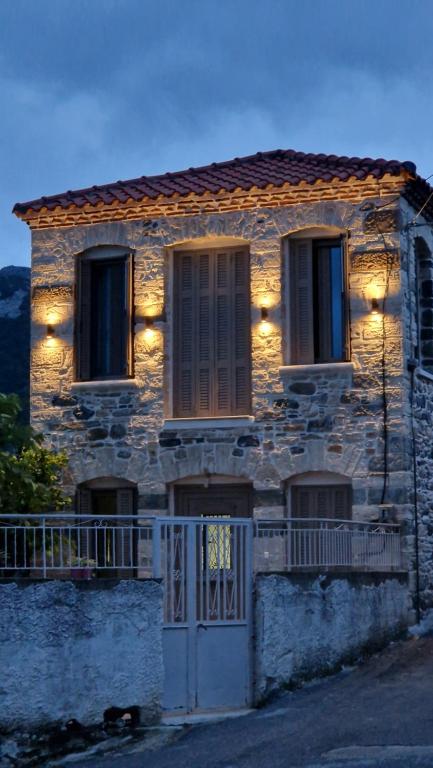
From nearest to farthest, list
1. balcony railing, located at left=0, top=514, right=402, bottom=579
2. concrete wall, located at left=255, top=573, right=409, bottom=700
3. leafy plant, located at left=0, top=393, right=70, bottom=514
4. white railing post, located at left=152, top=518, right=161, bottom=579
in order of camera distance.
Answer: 1. balcony railing, located at left=0, top=514, right=402, bottom=579
2. white railing post, located at left=152, top=518, right=161, bottom=579
3. concrete wall, located at left=255, top=573, right=409, bottom=700
4. leafy plant, located at left=0, top=393, right=70, bottom=514

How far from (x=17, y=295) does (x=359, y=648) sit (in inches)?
1287

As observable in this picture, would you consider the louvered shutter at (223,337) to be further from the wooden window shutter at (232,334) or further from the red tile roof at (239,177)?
the red tile roof at (239,177)

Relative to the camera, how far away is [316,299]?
18.8 metres

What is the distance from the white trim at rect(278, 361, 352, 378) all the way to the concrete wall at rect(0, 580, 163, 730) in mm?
6440

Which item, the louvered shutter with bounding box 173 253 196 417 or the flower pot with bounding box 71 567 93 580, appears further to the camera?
the louvered shutter with bounding box 173 253 196 417

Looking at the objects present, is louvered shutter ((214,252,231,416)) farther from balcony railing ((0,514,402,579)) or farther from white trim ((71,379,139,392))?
balcony railing ((0,514,402,579))

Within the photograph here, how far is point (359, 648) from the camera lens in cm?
1541

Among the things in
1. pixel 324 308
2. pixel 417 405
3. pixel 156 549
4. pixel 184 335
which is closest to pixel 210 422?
pixel 184 335

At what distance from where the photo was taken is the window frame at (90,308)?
63.3 feet

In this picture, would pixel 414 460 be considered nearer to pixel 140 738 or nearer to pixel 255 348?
pixel 255 348

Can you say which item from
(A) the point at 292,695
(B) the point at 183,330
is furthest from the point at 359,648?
(B) the point at 183,330

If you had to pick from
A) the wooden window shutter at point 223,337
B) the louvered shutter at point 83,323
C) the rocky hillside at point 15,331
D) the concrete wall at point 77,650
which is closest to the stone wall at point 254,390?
the louvered shutter at point 83,323

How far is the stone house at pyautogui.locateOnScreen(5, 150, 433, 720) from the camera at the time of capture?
18172mm

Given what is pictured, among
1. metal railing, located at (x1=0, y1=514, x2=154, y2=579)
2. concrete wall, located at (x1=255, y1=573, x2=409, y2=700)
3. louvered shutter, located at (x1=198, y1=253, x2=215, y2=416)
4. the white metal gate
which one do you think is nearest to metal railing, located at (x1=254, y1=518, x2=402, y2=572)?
concrete wall, located at (x1=255, y1=573, x2=409, y2=700)
